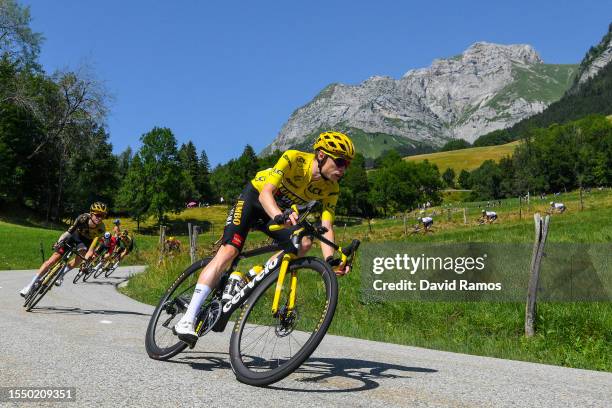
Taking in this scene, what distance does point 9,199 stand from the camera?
5434 cm

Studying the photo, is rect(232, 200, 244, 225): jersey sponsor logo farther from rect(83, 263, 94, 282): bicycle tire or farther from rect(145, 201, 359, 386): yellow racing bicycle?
rect(83, 263, 94, 282): bicycle tire

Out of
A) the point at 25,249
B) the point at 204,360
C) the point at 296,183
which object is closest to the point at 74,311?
the point at 204,360

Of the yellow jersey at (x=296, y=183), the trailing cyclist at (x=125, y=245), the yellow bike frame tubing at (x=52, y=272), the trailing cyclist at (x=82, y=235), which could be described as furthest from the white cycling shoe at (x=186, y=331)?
the trailing cyclist at (x=125, y=245)

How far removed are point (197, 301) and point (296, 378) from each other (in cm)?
114

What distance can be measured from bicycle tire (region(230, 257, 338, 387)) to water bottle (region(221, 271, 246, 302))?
33 centimetres

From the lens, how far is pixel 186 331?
451 cm

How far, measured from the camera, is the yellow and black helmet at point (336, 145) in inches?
180

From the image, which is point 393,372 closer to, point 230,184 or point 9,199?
point 9,199

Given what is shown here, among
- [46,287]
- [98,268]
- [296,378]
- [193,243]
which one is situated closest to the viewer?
[296,378]

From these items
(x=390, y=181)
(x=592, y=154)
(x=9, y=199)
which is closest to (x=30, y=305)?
(x=9, y=199)

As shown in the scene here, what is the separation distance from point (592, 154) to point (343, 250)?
153 m

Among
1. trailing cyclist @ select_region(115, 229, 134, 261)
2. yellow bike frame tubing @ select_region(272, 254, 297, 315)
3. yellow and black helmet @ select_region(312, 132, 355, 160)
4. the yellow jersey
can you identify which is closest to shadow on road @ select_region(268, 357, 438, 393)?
yellow bike frame tubing @ select_region(272, 254, 297, 315)

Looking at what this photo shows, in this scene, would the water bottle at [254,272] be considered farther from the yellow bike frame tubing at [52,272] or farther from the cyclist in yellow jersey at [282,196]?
the yellow bike frame tubing at [52,272]

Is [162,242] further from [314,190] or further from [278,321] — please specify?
[278,321]
